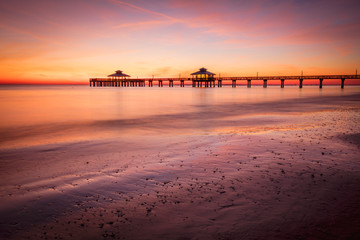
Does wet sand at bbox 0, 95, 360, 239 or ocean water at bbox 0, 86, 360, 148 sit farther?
ocean water at bbox 0, 86, 360, 148

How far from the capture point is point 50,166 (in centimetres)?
571

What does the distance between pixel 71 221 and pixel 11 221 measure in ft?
2.71

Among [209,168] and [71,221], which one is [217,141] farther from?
[71,221]

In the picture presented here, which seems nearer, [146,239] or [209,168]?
[146,239]

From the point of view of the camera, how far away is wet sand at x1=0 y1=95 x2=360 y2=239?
3.19 meters

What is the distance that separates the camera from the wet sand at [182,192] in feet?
10.5

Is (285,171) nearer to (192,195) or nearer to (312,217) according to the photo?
(312,217)

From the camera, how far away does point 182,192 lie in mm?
4230

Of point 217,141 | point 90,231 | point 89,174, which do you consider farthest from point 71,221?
point 217,141

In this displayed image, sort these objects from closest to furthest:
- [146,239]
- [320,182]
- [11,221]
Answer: [146,239] < [11,221] < [320,182]

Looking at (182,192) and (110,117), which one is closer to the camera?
(182,192)

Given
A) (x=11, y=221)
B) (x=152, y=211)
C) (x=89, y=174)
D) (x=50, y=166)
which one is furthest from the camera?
(x=50, y=166)

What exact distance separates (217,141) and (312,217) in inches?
199

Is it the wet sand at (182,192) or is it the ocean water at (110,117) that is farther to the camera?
the ocean water at (110,117)
